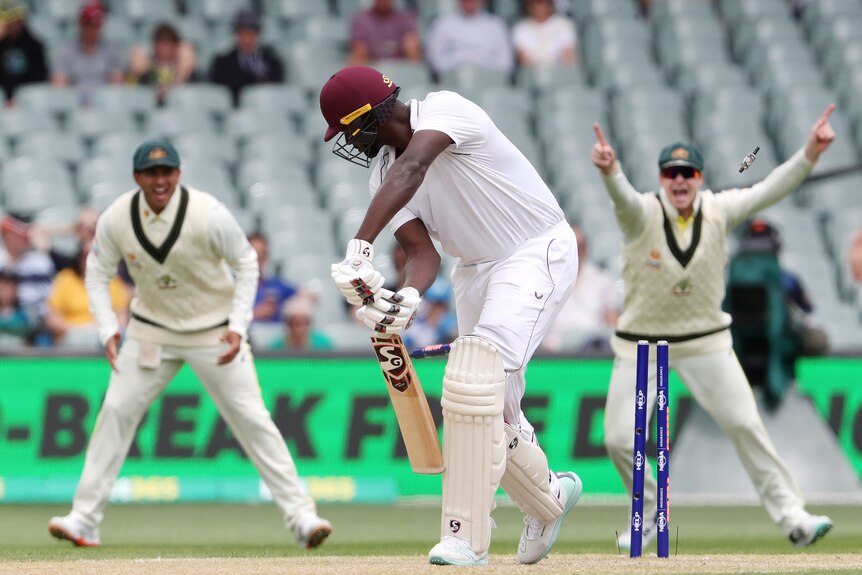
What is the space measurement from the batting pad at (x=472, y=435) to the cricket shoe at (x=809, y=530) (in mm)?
2592

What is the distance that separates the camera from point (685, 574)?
18.9 ft

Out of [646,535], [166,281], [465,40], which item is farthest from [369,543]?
[465,40]

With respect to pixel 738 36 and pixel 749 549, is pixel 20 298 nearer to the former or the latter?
pixel 749 549

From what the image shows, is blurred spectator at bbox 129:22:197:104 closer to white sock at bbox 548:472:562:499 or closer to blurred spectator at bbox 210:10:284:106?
blurred spectator at bbox 210:10:284:106

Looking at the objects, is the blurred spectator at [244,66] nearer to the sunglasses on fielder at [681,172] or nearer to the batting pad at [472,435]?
the sunglasses on fielder at [681,172]

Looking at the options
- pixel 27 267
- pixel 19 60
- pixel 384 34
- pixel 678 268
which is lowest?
pixel 27 267

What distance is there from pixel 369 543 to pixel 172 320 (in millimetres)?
1564

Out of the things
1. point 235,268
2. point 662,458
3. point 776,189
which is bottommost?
point 662,458

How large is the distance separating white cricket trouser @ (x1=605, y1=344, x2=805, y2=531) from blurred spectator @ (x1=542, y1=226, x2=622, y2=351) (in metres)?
3.79

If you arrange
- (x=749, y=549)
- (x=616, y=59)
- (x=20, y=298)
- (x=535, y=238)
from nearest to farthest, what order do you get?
(x=535, y=238)
(x=749, y=549)
(x=20, y=298)
(x=616, y=59)

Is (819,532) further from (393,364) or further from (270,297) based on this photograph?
(270,297)

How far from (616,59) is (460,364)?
1022 centimetres

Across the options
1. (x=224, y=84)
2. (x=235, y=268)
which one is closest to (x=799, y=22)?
(x=224, y=84)

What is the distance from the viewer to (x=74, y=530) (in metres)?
8.13
